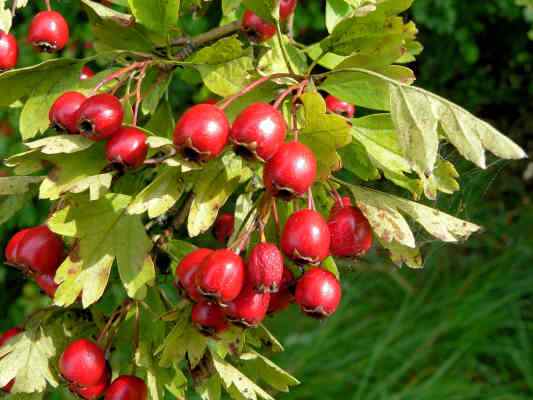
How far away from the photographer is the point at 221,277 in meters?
0.92

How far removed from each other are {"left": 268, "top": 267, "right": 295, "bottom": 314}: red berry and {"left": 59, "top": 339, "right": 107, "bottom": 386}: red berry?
0.28 meters

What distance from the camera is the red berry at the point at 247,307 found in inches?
37.1

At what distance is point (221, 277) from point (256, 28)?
500 millimetres

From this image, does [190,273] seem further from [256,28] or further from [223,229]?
[256,28]

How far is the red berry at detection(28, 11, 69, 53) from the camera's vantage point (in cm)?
126

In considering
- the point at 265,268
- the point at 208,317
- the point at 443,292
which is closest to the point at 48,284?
the point at 208,317

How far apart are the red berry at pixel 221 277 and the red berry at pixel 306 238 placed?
0.24 feet

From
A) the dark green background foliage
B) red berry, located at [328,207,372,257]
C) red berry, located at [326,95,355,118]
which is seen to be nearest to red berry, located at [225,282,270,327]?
red berry, located at [328,207,372,257]

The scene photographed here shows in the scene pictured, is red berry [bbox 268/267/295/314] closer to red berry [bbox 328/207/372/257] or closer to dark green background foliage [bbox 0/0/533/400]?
red berry [bbox 328/207/372/257]

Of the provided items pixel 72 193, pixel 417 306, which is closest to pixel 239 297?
pixel 72 193

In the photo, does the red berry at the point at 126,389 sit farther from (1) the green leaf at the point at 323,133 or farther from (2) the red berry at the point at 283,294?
(1) the green leaf at the point at 323,133

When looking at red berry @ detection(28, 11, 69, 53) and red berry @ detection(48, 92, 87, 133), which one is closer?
red berry @ detection(48, 92, 87, 133)

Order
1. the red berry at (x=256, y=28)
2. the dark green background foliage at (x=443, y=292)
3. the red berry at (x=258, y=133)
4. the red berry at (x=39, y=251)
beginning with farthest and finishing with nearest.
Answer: the dark green background foliage at (x=443, y=292)
the red berry at (x=256, y=28)
the red berry at (x=39, y=251)
the red berry at (x=258, y=133)

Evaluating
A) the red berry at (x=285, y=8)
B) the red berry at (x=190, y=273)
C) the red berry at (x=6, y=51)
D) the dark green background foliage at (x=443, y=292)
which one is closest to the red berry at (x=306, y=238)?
the red berry at (x=190, y=273)
